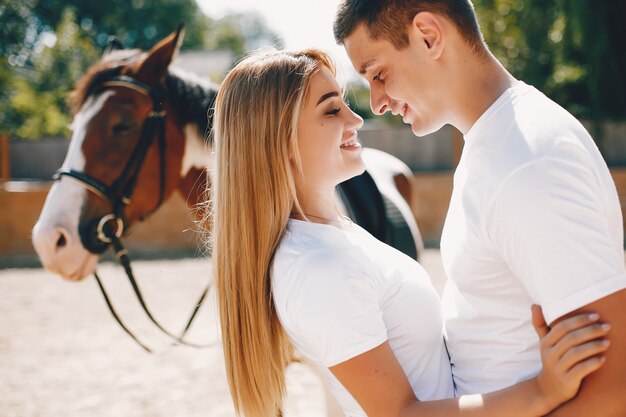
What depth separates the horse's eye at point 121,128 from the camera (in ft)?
9.15

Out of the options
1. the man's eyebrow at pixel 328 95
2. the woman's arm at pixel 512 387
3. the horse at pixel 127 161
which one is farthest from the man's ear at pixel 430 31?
the horse at pixel 127 161

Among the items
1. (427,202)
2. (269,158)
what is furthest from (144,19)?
(269,158)

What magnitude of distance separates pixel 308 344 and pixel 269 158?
1.46ft

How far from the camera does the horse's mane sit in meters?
2.82

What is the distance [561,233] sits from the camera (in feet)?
3.01

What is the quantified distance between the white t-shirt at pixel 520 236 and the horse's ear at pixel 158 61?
210 cm

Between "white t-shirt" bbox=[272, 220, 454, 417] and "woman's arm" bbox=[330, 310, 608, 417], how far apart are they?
0.04m

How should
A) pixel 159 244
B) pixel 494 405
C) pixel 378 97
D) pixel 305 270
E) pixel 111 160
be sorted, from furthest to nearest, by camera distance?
pixel 159 244 < pixel 111 160 < pixel 378 97 < pixel 305 270 < pixel 494 405

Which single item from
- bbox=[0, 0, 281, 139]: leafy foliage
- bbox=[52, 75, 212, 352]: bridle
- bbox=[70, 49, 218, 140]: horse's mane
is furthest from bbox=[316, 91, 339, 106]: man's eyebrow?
bbox=[0, 0, 281, 139]: leafy foliage

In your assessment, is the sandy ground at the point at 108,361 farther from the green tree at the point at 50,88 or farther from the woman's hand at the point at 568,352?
the green tree at the point at 50,88

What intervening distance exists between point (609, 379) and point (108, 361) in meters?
4.46

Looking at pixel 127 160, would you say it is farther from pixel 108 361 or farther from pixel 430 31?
pixel 108 361

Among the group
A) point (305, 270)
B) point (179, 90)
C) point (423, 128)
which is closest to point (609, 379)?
point (305, 270)

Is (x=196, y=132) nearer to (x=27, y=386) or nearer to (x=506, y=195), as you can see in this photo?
(x=506, y=195)
